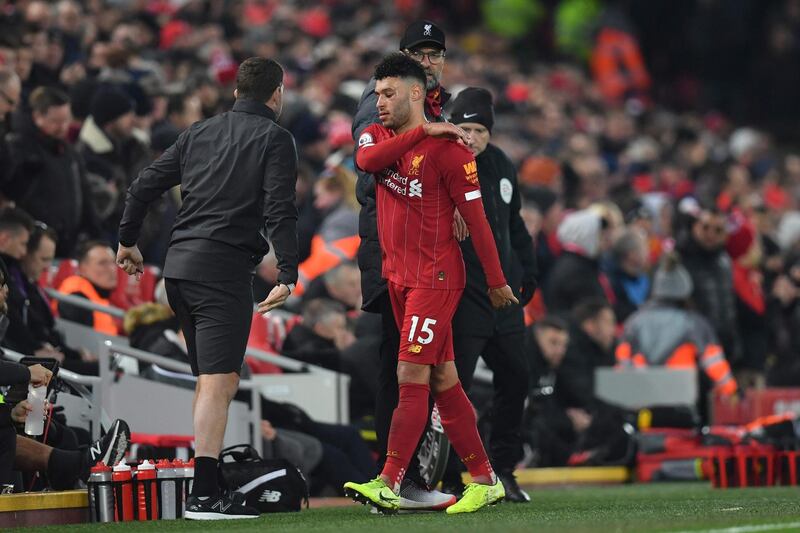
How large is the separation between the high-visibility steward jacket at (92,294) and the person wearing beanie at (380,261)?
3578 millimetres

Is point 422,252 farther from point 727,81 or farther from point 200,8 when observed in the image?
point 727,81

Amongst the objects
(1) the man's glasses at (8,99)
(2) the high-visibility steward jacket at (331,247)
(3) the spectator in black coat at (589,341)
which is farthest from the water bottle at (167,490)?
(3) the spectator in black coat at (589,341)

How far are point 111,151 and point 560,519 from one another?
22.3ft

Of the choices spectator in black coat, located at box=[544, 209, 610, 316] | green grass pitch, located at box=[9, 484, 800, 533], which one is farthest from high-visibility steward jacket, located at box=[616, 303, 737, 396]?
green grass pitch, located at box=[9, 484, 800, 533]

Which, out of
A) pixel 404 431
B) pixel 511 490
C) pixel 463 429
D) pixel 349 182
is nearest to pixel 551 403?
pixel 349 182

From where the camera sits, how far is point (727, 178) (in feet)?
72.8

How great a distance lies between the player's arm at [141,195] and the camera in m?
8.38

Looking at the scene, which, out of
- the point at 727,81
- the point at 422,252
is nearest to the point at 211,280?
the point at 422,252

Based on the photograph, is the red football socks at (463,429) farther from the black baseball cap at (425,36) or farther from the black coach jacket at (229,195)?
the black baseball cap at (425,36)

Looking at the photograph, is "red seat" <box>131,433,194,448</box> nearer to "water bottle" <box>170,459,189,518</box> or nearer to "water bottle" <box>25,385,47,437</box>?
"water bottle" <box>25,385,47,437</box>

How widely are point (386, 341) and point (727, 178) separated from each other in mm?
14206

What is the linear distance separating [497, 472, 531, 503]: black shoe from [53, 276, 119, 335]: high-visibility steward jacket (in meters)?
3.34

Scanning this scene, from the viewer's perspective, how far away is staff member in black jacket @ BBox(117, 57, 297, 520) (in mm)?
8141

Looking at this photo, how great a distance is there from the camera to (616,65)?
28.7 m
